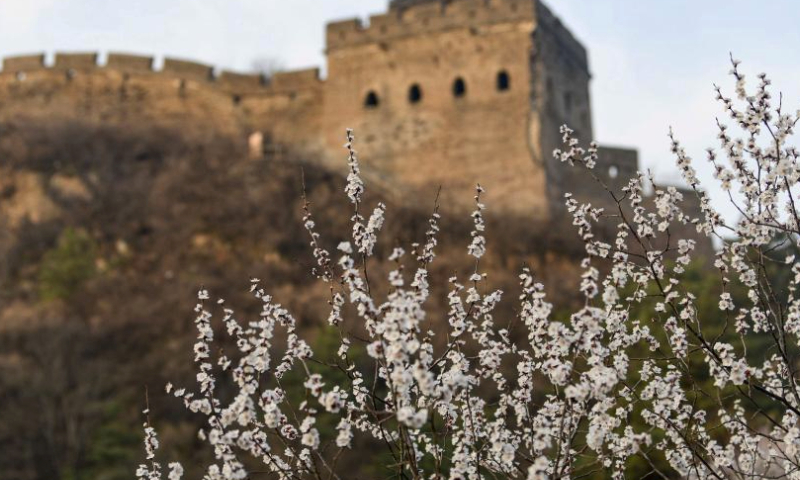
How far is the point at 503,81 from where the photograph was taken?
2902 centimetres

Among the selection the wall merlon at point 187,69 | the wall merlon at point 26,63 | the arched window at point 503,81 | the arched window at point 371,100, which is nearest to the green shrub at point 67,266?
the wall merlon at point 187,69

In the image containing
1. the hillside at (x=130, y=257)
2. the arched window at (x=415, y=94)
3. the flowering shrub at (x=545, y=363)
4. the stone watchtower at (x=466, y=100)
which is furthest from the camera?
the arched window at (x=415, y=94)

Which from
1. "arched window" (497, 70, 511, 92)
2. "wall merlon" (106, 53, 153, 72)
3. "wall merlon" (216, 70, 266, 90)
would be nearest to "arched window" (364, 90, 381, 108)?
"arched window" (497, 70, 511, 92)

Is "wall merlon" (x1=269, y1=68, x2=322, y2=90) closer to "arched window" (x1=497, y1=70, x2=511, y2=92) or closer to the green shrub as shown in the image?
"arched window" (x1=497, y1=70, x2=511, y2=92)

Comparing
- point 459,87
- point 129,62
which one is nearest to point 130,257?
point 129,62

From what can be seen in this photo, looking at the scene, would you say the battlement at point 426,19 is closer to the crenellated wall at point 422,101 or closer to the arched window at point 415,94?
the crenellated wall at point 422,101

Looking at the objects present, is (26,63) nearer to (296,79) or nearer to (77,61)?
(77,61)

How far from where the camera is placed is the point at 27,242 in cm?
2873

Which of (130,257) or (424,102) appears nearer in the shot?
(130,257)

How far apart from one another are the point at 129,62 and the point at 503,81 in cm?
1158

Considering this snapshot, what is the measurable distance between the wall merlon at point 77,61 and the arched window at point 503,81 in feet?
41.0

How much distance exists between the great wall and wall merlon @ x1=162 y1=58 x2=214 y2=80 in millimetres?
41

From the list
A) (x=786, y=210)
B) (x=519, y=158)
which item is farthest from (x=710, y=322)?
(x=786, y=210)

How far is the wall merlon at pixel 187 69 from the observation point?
32906 millimetres
